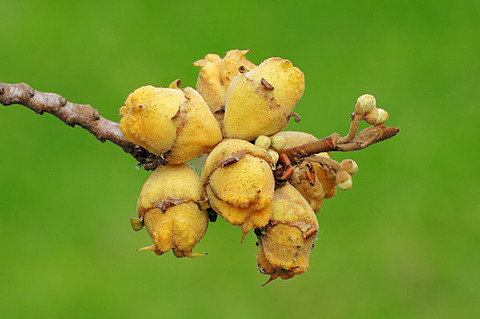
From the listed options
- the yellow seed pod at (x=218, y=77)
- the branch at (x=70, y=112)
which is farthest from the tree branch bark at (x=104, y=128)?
the yellow seed pod at (x=218, y=77)

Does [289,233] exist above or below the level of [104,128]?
below

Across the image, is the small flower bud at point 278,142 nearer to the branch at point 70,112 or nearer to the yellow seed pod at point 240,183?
the yellow seed pod at point 240,183

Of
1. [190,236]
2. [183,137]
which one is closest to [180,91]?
[183,137]

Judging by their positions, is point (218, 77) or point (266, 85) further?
point (218, 77)

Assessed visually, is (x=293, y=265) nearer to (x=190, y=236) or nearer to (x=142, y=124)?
(x=190, y=236)

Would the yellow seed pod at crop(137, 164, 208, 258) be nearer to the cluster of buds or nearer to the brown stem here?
the cluster of buds

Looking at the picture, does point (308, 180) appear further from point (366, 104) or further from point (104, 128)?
point (104, 128)

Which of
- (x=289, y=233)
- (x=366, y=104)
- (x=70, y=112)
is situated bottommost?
(x=289, y=233)

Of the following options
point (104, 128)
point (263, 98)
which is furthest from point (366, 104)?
point (104, 128)
